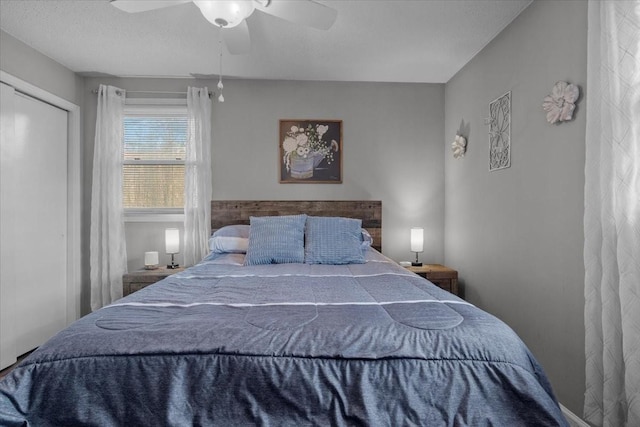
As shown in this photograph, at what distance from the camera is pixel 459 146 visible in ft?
11.0

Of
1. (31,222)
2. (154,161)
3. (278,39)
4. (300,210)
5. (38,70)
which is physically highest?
(278,39)

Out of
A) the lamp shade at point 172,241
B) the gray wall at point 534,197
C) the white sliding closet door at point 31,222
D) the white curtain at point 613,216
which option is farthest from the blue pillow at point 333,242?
the white sliding closet door at point 31,222

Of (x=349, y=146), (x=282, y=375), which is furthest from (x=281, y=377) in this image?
(x=349, y=146)

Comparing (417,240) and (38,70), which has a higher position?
(38,70)

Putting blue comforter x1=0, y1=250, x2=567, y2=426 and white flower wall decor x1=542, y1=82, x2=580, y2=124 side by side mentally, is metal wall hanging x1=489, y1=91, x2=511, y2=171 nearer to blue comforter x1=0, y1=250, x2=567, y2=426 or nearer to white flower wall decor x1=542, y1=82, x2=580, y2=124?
white flower wall decor x1=542, y1=82, x2=580, y2=124

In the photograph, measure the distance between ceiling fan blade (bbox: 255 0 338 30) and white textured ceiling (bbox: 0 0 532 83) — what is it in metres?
0.44

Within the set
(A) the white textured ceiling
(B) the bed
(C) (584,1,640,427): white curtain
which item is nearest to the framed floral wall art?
(A) the white textured ceiling

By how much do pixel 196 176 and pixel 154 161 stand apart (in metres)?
0.50

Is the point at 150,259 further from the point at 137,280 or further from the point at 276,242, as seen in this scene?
the point at 276,242

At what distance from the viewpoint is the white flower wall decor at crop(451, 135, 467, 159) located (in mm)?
3316

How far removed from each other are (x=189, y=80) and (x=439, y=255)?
3122mm

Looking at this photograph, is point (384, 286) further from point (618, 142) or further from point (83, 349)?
point (83, 349)

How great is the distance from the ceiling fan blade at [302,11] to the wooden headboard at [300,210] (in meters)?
1.91

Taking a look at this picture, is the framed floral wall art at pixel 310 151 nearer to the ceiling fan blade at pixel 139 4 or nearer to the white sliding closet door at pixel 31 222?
the ceiling fan blade at pixel 139 4
